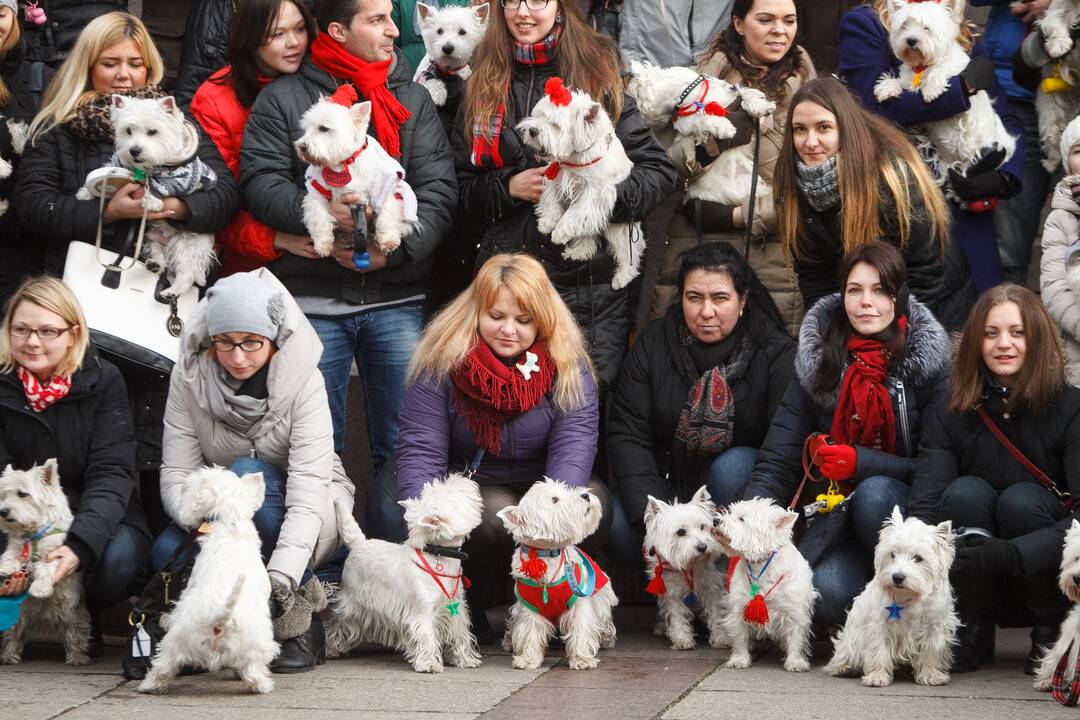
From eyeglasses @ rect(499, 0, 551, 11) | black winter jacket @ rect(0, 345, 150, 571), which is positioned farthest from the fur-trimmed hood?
black winter jacket @ rect(0, 345, 150, 571)

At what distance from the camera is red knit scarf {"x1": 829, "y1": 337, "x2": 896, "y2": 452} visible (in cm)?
535

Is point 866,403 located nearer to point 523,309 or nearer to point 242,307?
point 523,309

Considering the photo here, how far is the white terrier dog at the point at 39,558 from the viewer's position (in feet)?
16.5

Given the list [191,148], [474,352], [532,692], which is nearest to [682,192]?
[474,352]

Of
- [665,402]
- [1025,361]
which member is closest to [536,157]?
[665,402]

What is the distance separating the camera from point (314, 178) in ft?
19.2

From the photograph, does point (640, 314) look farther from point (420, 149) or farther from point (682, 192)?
point (420, 149)

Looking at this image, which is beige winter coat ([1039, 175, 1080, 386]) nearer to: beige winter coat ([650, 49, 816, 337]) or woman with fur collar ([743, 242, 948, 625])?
woman with fur collar ([743, 242, 948, 625])

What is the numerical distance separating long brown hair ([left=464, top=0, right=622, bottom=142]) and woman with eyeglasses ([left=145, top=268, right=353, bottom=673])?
1.33 meters

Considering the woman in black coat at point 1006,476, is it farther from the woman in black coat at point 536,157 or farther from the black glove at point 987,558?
Answer: the woman in black coat at point 536,157

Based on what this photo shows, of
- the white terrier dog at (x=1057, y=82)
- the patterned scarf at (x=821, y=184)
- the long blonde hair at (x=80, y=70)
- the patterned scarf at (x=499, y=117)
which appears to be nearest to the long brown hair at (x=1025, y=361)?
the patterned scarf at (x=821, y=184)

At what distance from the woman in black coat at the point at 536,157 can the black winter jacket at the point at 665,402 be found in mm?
184

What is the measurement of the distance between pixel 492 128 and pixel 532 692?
2.40 m

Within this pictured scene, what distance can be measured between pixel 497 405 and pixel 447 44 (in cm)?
187
